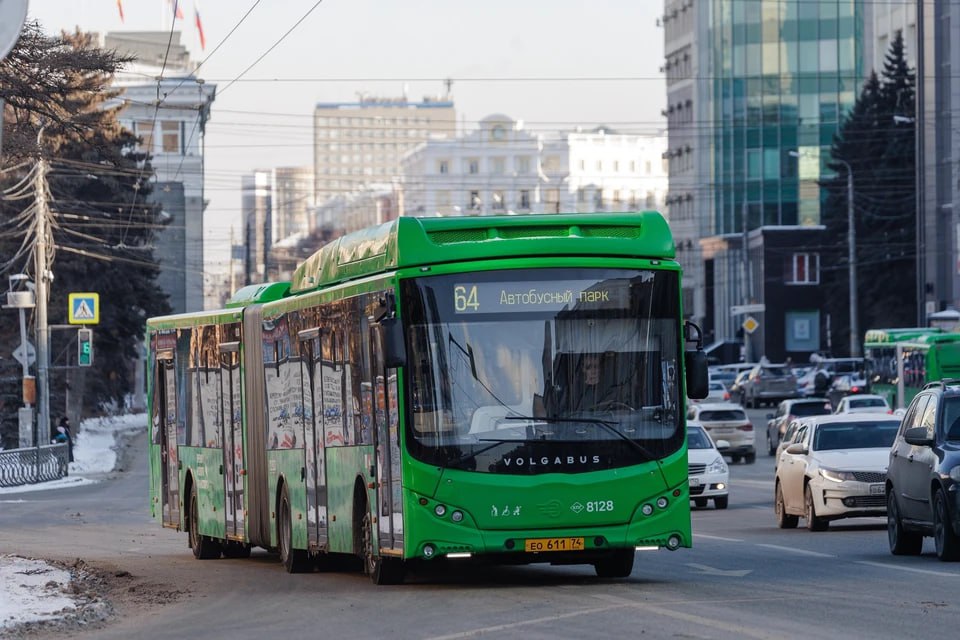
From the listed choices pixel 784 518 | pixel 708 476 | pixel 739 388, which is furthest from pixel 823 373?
pixel 784 518

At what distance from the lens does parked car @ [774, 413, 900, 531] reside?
2436 centimetres

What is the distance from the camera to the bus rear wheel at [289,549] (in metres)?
19.7

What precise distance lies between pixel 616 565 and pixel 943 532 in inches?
131

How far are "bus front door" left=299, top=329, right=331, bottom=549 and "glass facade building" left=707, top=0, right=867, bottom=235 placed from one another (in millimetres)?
95743

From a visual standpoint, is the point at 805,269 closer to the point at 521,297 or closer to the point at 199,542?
the point at 199,542

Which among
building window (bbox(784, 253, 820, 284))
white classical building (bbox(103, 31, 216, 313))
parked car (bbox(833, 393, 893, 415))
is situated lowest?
parked car (bbox(833, 393, 893, 415))

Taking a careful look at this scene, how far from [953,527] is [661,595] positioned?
13.9 feet

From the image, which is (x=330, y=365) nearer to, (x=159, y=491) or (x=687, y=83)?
(x=159, y=491)

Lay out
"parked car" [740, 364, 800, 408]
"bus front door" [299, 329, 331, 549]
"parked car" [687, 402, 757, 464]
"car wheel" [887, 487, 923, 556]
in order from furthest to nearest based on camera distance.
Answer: "parked car" [740, 364, 800, 408] → "parked car" [687, 402, 757, 464] → "car wheel" [887, 487, 923, 556] → "bus front door" [299, 329, 331, 549]

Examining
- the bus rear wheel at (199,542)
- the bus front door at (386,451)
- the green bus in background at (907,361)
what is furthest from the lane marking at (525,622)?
the green bus in background at (907,361)

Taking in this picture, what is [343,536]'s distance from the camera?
17594 mm

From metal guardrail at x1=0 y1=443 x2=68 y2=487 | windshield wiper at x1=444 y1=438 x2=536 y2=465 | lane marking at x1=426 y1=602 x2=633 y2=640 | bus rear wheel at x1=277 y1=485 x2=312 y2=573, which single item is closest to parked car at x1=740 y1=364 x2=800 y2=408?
metal guardrail at x1=0 y1=443 x2=68 y2=487

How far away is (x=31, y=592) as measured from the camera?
56.1 ft

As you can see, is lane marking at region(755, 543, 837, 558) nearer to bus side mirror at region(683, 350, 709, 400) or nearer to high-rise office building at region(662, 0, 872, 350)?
bus side mirror at region(683, 350, 709, 400)
